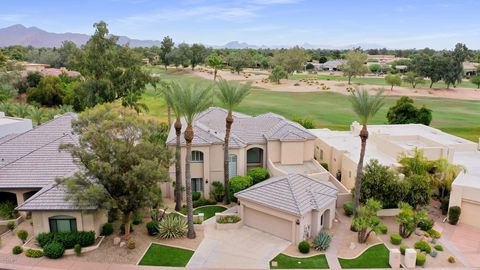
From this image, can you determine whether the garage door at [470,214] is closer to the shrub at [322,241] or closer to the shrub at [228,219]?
the shrub at [322,241]

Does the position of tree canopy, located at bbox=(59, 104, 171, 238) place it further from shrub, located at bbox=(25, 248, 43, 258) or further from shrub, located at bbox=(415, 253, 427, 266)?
shrub, located at bbox=(415, 253, 427, 266)

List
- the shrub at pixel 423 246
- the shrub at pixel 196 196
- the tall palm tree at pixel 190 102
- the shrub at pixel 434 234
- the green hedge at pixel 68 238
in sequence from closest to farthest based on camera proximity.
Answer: the green hedge at pixel 68 238 < the shrub at pixel 423 246 < the tall palm tree at pixel 190 102 < the shrub at pixel 434 234 < the shrub at pixel 196 196

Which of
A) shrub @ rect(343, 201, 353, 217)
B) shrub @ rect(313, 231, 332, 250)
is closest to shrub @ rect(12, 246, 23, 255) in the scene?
shrub @ rect(313, 231, 332, 250)

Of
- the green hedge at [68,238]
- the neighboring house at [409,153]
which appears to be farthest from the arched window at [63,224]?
the neighboring house at [409,153]

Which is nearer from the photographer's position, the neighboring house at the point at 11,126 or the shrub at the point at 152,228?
the shrub at the point at 152,228

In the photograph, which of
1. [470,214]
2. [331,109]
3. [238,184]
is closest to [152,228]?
[238,184]

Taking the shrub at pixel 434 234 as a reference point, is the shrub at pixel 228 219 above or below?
above

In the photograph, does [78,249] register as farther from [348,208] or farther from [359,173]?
[348,208]
